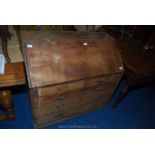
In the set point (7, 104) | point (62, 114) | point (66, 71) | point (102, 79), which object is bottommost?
point (62, 114)

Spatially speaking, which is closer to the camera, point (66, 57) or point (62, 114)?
point (66, 57)

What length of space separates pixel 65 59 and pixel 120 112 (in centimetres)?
120

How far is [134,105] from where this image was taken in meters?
2.18

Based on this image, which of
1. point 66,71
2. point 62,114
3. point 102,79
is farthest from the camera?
point 62,114

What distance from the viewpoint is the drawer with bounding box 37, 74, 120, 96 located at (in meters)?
1.26

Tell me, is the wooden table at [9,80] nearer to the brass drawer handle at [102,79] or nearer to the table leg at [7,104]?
the table leg at [7,104]

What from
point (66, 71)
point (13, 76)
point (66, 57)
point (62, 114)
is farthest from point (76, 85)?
point (13, 76)

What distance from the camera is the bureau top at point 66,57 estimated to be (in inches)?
48.0

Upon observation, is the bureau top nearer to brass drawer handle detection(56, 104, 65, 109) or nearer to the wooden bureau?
the wooden bureau

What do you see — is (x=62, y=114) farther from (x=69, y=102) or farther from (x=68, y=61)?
(x=68, y=61)

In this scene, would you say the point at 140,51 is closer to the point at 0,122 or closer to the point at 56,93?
the point at 56,93

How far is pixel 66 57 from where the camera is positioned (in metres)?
1.34

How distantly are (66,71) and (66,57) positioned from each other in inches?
5.4

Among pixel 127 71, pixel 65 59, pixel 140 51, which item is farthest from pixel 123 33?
pixel 65 59
